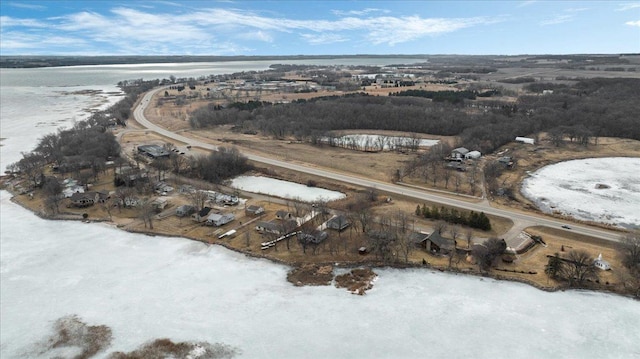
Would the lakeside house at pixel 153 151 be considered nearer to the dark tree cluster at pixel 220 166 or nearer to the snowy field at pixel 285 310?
the dark tree cluster at pixel 220 166

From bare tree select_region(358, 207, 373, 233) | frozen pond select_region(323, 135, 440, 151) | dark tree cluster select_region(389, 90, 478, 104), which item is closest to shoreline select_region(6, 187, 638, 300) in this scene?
bare tree select_region(358, 207, 373, 233)

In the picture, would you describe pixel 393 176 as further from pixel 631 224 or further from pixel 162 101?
pixel 162 101

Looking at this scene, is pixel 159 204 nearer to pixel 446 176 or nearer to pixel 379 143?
pixel 446 176

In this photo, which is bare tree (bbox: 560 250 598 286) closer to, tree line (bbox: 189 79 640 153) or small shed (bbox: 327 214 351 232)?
small shed (bbox: 327 214 351 232)

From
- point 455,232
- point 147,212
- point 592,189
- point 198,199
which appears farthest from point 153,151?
point 592,189

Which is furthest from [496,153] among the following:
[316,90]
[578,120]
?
[316,90]

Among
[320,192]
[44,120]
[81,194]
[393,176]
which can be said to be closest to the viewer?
[81,194]
